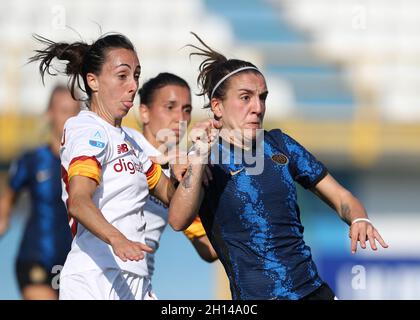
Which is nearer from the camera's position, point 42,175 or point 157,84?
point 157,84

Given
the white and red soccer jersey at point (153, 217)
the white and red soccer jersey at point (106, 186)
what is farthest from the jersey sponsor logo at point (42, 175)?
the white and red soccer jersey at point (106, 186)

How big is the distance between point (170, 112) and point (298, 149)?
1534mm

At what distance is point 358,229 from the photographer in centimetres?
454

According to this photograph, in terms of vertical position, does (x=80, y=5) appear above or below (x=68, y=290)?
above

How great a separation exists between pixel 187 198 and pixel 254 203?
1.13ft

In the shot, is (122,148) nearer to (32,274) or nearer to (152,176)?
(152,176)

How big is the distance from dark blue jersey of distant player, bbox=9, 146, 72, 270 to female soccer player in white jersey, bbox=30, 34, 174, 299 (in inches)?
101

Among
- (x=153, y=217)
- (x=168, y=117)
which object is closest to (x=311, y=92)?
(x=168, y=117)

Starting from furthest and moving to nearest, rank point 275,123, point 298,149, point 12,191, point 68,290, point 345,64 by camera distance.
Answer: point 345,64
point 275,123
point 12,191
point 298,149
point 68,290

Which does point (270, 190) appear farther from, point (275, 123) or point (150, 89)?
point (275, 123)

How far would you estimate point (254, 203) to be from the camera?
455 centimetres

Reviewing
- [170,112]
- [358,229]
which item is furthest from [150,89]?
[358,229]

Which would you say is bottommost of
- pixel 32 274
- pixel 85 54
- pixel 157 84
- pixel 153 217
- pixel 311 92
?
pixel 32 274
